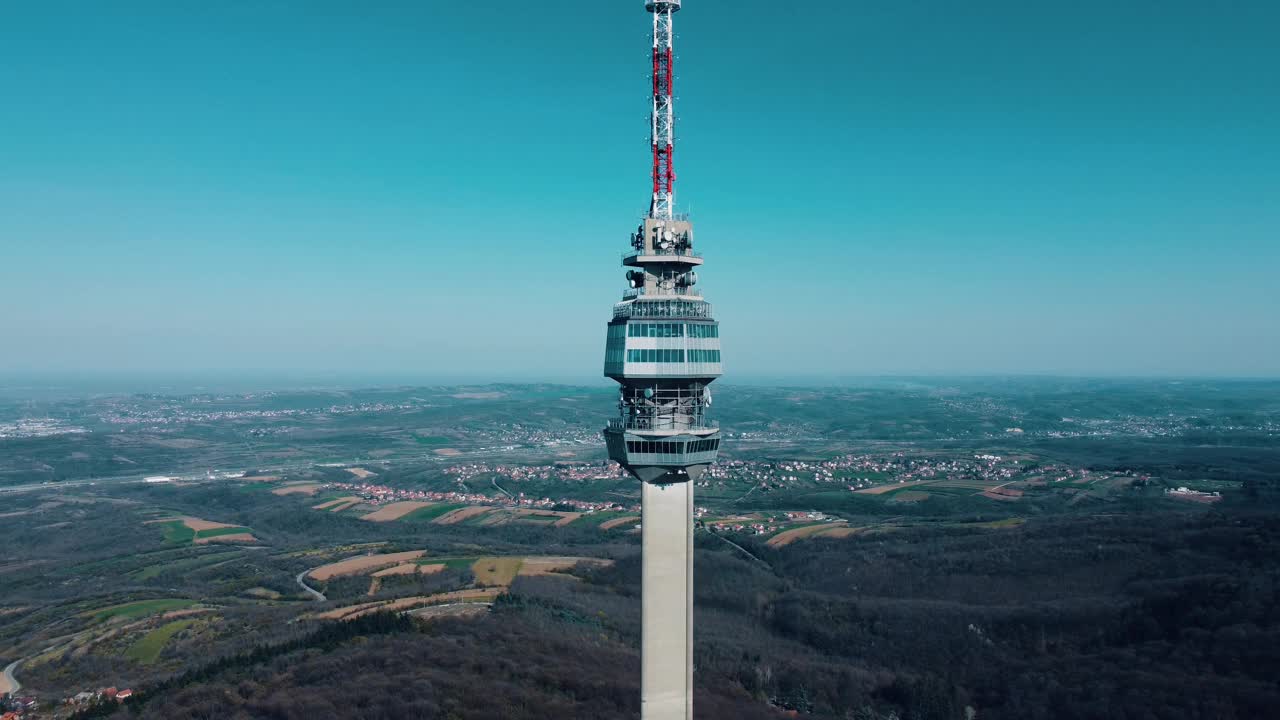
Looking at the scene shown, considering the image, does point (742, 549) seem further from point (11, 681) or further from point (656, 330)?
A: point (11, 681)

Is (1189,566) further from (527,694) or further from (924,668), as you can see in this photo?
(527,694)

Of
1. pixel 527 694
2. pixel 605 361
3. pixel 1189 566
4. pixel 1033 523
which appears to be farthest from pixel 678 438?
pixel 1033 523

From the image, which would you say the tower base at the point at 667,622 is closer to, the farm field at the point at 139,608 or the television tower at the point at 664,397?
the television tower at the point at 664,397

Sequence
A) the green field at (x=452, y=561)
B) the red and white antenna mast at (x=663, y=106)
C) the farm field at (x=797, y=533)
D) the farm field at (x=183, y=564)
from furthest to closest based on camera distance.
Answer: the farm field at (x=797, y=533) → the farm field at (x=183, y=564) → the green field at (x=452, y=561) → the red and white antenna mast at (x=663, y=106)

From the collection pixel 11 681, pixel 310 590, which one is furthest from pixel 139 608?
pixel 11 681

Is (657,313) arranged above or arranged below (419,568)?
above

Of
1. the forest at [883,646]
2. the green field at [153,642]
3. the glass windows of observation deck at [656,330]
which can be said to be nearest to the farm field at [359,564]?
the green field at [153,642]

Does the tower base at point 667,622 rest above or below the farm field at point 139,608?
above
